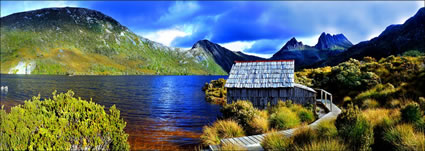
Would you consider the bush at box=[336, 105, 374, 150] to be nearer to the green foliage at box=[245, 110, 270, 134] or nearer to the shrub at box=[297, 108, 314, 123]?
the green foliage at box=[245, 110, 270, 134]

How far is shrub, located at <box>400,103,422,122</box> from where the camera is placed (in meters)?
8.74

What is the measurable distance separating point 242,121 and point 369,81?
2091cm

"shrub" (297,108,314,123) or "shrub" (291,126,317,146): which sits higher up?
"shrub" (291,126,317,146)

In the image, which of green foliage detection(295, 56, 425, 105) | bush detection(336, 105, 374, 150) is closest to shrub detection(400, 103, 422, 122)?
bush detection(336, 105, 374, 150)

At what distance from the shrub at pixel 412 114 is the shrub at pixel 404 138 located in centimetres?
174

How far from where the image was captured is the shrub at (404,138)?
6.37 m

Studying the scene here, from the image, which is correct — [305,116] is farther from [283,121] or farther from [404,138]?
[404,138]

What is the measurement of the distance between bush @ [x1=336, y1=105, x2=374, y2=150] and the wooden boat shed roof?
10.2m

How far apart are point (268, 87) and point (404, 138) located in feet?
38.9

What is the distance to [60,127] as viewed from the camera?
6352mm

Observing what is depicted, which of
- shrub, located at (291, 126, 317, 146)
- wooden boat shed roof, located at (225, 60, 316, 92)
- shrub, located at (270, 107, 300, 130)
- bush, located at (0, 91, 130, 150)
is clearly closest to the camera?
bush, located at (0, 91, 130, 150)

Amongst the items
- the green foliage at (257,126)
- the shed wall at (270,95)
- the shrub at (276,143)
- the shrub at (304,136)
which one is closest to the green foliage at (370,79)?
the shed wall at (270,95)

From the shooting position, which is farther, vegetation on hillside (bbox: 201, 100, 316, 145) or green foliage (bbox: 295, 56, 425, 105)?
green foliage (bbox: 295, 56, 425, 105)

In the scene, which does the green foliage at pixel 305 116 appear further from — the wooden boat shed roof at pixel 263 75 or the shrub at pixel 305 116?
the wooden boat shed roof at pixel 263 75
